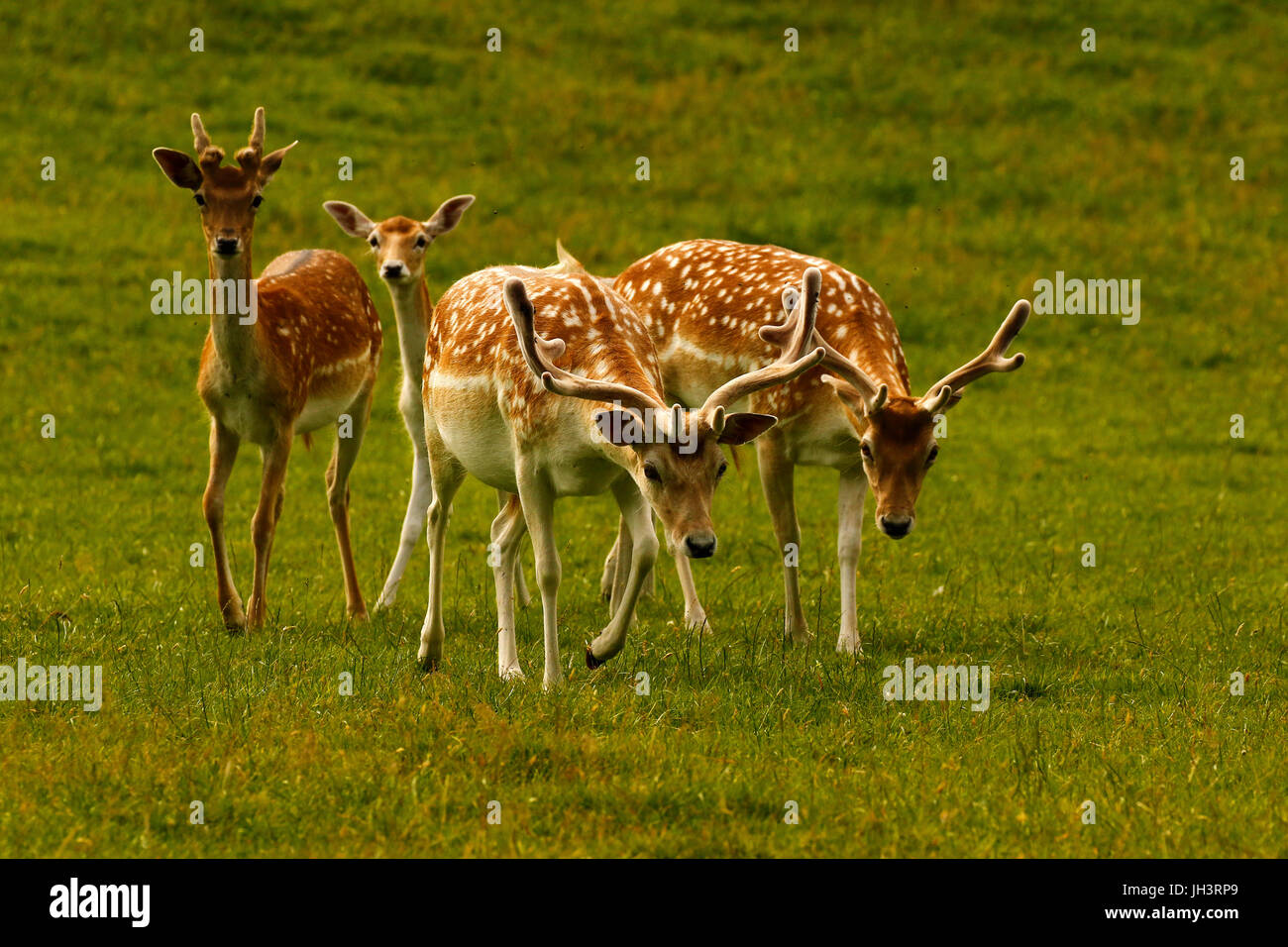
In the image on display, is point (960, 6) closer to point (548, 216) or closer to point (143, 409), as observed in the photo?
point (548, 216)

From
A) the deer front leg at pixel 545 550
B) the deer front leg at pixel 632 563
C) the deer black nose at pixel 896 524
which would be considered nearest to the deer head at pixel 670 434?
the deer front leg at pixel 632 563

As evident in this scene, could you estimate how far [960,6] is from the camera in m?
29.7

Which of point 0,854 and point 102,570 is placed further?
point 102,570

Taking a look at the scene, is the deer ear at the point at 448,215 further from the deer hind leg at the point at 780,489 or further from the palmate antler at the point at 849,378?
the palmate antler at the point at 849,378

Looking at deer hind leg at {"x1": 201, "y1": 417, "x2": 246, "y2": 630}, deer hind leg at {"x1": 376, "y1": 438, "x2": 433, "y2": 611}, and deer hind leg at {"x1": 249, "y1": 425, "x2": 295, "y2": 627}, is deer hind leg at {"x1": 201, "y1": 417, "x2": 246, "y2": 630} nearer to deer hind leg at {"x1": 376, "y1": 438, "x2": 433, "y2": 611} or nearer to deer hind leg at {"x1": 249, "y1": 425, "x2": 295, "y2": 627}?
deer hind leg at {"x1": 249, "y1": 425, "x2": 295, "y2": 627}

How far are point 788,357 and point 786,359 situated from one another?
0.04ft

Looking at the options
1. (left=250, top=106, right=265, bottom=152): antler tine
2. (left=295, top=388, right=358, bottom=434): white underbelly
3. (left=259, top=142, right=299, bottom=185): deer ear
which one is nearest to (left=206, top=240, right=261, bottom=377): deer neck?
(left=259, top=142, right=299, bottom=185): deer ear

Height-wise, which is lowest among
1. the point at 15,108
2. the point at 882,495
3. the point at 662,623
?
the point at 662,623

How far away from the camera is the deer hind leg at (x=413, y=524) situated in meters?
10.7

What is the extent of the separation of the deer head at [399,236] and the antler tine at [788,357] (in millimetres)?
2986

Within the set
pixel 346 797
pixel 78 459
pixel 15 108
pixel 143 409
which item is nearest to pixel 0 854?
pixel 346 797

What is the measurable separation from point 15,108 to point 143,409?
9444 millimetres

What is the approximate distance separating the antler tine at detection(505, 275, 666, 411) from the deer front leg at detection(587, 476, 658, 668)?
574mm

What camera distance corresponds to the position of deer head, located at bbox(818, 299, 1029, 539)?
8789 millimetres
